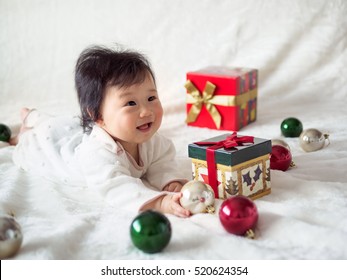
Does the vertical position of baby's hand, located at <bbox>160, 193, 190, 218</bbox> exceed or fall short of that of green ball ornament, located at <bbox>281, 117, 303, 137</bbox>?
it exceeds it

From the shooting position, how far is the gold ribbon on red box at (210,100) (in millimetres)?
2123

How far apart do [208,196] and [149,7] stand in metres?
1.49

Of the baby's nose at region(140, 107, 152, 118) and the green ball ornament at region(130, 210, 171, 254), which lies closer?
the green ball ornament at region(130, 210, 171, 254)

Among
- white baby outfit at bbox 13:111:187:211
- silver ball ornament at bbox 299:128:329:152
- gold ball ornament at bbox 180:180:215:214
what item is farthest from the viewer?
silver ball ornament at bbox 299:128:329:152

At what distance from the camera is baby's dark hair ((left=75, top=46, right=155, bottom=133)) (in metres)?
1.42

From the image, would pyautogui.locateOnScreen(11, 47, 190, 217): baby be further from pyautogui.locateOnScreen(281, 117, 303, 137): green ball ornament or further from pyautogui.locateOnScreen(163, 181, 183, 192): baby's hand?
pyautogui.locateOnScreen(281, 117, 303, 137): green ball ornament

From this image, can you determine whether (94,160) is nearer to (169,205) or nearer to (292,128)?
(169,205)

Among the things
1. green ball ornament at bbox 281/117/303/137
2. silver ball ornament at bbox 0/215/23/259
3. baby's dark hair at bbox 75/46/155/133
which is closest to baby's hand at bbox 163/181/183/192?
baby's dark hair at bbox 75/46/155/133

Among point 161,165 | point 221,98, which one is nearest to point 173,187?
point 161,165

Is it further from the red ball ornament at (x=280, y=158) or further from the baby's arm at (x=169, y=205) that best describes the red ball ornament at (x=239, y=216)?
the red ball ornament at (x=280, y=158)

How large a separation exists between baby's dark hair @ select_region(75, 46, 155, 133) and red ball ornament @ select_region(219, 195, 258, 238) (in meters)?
0.44

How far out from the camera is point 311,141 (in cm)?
175

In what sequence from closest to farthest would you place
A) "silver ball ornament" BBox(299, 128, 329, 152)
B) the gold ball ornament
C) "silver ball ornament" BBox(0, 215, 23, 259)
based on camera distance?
1. "silver ball ornament" BBox(0, 215, 23, 259)
2. the gold ball ornament
3. "silver ball ornament" BBox(299, 128, 329, 152)

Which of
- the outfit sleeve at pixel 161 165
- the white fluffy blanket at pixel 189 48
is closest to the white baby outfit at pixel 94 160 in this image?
the outfit sleeve at pixel 161 165
